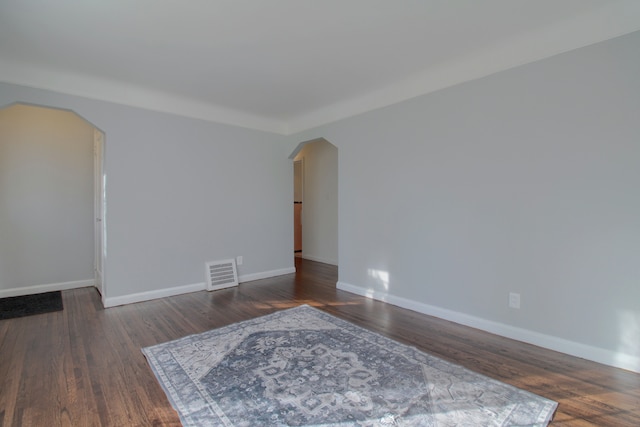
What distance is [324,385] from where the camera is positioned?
6.59ft

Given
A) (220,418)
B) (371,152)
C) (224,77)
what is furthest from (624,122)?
(224,77)

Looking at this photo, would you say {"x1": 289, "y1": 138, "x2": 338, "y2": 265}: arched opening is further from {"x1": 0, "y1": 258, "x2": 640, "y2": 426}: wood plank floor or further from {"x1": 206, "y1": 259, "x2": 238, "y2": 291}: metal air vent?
{"x1": 0, "y1": 258, "x2": 640, "y2": 426}: wood plank floor

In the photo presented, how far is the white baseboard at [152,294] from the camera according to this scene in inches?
142

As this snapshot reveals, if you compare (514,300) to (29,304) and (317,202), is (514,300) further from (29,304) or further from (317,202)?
(29,304)

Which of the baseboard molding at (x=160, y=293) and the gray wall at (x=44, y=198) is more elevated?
the gray wall at (x=44, y=198)

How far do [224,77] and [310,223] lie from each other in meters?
3.84

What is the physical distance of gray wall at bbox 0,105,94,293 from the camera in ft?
13.0

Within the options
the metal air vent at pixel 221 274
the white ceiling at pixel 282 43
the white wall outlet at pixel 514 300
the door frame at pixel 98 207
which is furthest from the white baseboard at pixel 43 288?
the white wall outlet at pixel 514 300

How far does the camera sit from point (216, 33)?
100 inches

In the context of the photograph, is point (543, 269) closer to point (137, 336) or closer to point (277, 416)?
point (277, 416)

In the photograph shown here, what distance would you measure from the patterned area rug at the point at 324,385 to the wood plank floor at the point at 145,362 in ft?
0.46

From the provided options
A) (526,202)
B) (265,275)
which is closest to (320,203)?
(265,275)

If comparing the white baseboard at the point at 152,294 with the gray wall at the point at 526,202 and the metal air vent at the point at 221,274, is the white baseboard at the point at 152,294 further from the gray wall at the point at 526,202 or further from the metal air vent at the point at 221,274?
the gray wall at the point at 526,202

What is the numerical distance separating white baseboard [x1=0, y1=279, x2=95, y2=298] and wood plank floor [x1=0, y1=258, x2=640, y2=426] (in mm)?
448
